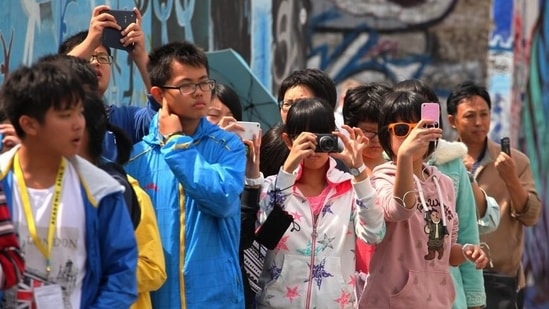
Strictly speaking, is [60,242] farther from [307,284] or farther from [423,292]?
[423,292]

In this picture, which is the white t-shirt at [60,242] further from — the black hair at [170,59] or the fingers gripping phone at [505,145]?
the fingers gripping phone at [505,145]

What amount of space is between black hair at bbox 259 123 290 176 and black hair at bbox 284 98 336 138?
350 mm

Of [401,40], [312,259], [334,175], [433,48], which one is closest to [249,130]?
[334,175]

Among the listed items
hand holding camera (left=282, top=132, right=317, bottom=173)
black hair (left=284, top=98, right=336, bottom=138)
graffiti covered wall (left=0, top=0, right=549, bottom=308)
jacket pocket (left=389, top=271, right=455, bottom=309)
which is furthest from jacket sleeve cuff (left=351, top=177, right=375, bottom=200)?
graffiti covered wall (left=0, top=0, right=549, bottom=308)

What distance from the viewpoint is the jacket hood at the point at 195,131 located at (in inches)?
220

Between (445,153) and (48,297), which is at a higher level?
(445,153)

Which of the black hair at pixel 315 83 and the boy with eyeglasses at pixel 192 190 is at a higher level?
the black hair at pixel 315 83

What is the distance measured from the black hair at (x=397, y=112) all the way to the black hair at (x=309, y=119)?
0.29 m

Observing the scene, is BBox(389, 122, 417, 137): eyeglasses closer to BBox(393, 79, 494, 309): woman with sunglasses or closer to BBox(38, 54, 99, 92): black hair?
BBox(393, 79, 494, 309): woman with sunglasses

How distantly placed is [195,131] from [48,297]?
1.47m

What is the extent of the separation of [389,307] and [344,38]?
7848mm

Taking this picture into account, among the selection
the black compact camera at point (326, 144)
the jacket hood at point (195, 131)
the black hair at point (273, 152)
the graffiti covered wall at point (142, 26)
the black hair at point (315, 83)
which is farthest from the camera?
the graffiti covered wall at point (142, 26)

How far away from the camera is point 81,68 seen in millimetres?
5094

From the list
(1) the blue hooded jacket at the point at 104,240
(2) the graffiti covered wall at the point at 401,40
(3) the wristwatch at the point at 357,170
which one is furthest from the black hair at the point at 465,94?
(2) the graffiti covered wall at the point at 401,40
